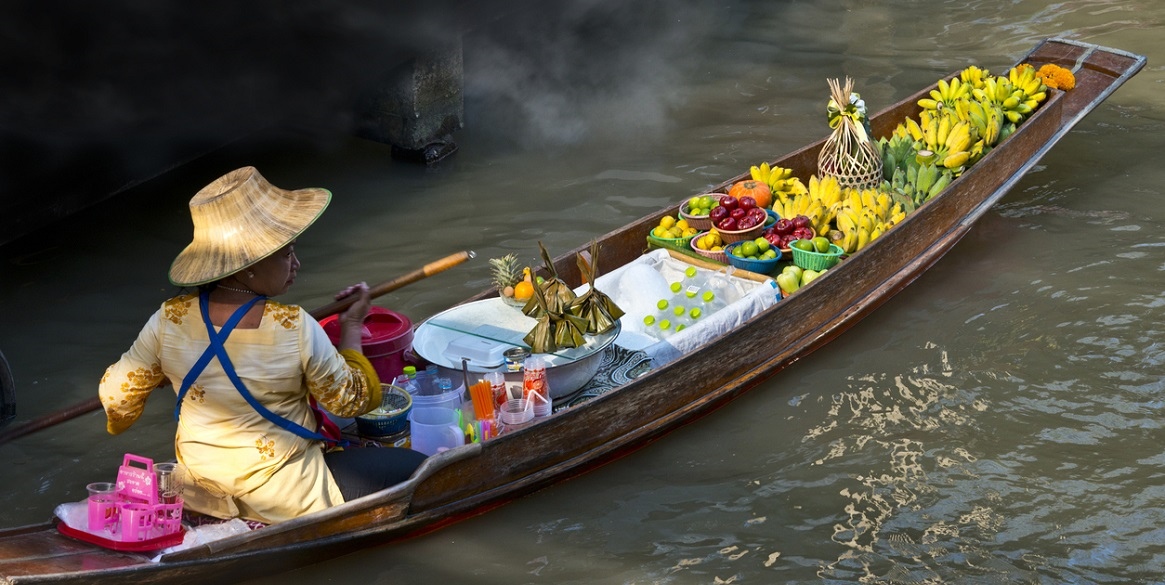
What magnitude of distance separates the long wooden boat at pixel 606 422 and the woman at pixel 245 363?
212 mm

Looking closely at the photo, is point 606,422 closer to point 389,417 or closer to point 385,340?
point 389,417

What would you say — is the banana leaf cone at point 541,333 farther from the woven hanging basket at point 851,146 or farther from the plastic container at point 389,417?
the woven hanging basket at point 851,146

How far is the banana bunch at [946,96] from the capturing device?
7.74m

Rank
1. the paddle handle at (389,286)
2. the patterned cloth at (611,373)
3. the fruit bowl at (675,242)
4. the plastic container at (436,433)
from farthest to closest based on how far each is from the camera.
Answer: the fruit bowl at (675,242) < the patterned cloth at (611,373) < the plastic container at (436,433) < the paddle handle at (389,286)

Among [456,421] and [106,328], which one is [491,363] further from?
[106,328]

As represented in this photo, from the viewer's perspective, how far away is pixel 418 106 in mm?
8977

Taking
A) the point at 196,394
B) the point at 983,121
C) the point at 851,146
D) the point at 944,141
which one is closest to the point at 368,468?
the point at 196,394

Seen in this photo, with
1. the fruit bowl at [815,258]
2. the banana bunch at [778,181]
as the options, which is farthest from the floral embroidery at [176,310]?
the banana bunch at [778,181]

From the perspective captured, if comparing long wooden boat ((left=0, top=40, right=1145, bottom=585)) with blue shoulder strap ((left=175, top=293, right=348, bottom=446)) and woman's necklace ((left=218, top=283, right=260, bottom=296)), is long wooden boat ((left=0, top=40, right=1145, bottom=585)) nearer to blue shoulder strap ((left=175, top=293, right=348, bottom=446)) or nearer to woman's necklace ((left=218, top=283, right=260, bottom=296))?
blue shoulder strap ((left=175, top=293, right=348, bottom=446))

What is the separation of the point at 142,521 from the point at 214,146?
18.7 feet

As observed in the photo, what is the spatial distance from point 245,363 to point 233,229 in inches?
18.5

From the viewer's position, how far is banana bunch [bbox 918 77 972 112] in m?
7.74

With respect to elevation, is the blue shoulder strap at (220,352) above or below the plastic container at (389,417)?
above

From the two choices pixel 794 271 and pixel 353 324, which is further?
pixel 794 271
